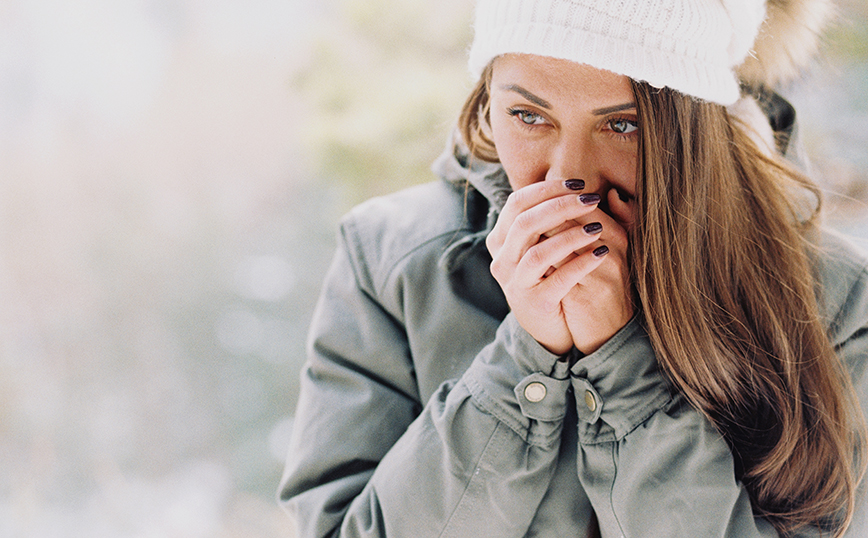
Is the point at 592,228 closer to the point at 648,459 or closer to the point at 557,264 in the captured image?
the point at 557,264

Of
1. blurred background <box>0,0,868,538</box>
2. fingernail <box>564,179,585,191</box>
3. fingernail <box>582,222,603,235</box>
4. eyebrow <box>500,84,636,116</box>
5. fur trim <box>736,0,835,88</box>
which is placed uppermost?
fur trim <box>736,0,835,88</box>

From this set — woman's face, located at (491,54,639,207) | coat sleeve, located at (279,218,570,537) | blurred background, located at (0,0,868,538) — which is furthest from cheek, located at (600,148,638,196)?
blurred background, located at (0,0,868,538)

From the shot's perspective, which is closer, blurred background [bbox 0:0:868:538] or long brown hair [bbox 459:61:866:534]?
long brown hair [bbox 459:61:866:534]

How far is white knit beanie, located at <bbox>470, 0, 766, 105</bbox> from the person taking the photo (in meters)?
0.76

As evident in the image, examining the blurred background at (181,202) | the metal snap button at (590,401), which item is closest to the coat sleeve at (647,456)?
the metal snap button at (590,401)

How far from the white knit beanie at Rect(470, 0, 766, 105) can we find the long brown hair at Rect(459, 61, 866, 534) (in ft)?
0.14

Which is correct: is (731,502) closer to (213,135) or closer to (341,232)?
(341,232)

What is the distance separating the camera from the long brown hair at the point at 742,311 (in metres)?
0.84

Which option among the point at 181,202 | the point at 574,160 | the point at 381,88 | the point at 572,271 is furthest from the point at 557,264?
the point at 181,202

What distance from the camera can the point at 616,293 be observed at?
2.92 feet

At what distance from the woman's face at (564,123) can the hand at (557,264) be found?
0.04 meters

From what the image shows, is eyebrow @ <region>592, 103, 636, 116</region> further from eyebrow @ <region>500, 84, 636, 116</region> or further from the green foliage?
the green foliage

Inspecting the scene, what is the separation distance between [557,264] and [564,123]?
0.18 m

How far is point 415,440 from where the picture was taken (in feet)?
3.09
